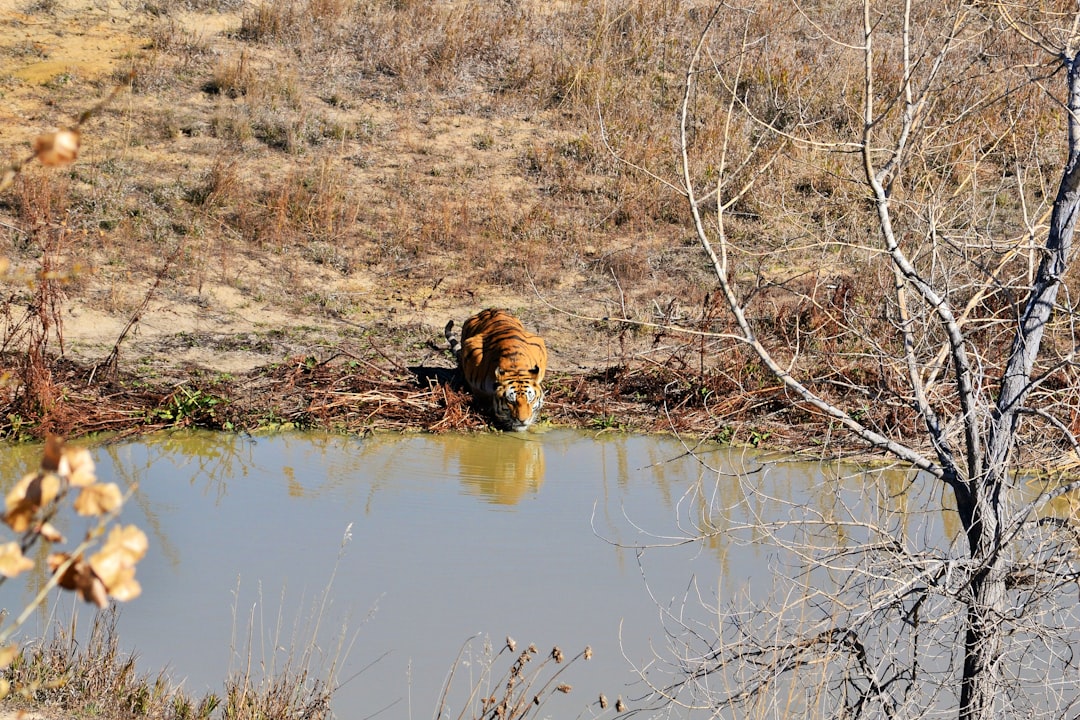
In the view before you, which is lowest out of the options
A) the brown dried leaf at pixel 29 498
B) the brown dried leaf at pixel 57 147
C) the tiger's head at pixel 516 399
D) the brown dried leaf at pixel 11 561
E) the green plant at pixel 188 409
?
the green plant at pixel 188 409

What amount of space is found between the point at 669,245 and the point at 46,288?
24.0 feet

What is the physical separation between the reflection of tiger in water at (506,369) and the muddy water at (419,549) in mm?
238

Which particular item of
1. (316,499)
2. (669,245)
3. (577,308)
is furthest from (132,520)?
(669,245)

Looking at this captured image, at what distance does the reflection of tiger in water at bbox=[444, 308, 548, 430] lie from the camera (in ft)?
29.0

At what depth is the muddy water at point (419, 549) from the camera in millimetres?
5336

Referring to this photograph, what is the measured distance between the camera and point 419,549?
22.0ft

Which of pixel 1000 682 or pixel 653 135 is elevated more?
pixel 653 135

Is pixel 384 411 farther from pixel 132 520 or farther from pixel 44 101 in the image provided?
pixel 44 101

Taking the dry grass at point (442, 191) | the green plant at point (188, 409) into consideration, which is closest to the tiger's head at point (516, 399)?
the dry grass at point (442, 191)

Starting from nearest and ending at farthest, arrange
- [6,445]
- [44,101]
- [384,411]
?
[6,445] → [384,411] → [44,101]

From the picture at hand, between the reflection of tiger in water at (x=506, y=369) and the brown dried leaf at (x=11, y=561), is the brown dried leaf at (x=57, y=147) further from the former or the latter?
the reflection of tiger in water at (x=506, y=369)

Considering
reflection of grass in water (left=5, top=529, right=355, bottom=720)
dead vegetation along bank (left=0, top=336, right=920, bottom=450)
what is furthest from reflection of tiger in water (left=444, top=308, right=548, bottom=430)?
reflection of grass in water (left=5, top=529, right=355, bottom=720)

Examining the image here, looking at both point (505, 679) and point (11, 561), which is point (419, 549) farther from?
point (11, 561)

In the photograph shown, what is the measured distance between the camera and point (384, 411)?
30.1 ft
